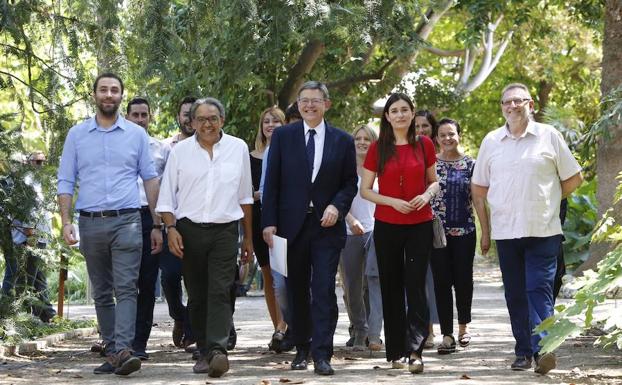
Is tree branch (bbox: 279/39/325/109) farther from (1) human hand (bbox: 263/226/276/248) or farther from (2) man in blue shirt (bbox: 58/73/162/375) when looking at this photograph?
(1) human hand (bbox: 263/226/276/248)

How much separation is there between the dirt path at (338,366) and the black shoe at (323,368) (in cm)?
9

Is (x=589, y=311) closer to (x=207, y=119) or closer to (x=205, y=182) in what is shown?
(x=205, y=182)

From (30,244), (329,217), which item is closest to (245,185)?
(329,217)

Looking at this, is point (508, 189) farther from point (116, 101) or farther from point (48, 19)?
point (48, 19)

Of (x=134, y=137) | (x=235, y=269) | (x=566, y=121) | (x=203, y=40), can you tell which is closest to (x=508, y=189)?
(x=235, y=269)

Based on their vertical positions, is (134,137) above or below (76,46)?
below

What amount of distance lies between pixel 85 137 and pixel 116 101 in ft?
1.20

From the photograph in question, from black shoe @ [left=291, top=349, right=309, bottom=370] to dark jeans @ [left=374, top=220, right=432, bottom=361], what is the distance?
0.64m

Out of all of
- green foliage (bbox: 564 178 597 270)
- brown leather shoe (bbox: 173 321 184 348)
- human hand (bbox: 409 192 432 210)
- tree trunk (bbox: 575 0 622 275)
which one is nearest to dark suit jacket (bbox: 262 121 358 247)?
human hand (bbox: 409 192 432 210)

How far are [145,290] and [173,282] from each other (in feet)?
1.96

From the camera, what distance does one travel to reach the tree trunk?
16.9 m

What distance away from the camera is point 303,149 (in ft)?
31.4

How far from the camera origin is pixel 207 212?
9422mm

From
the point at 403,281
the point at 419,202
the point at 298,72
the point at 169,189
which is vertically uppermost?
the point at 298,72
